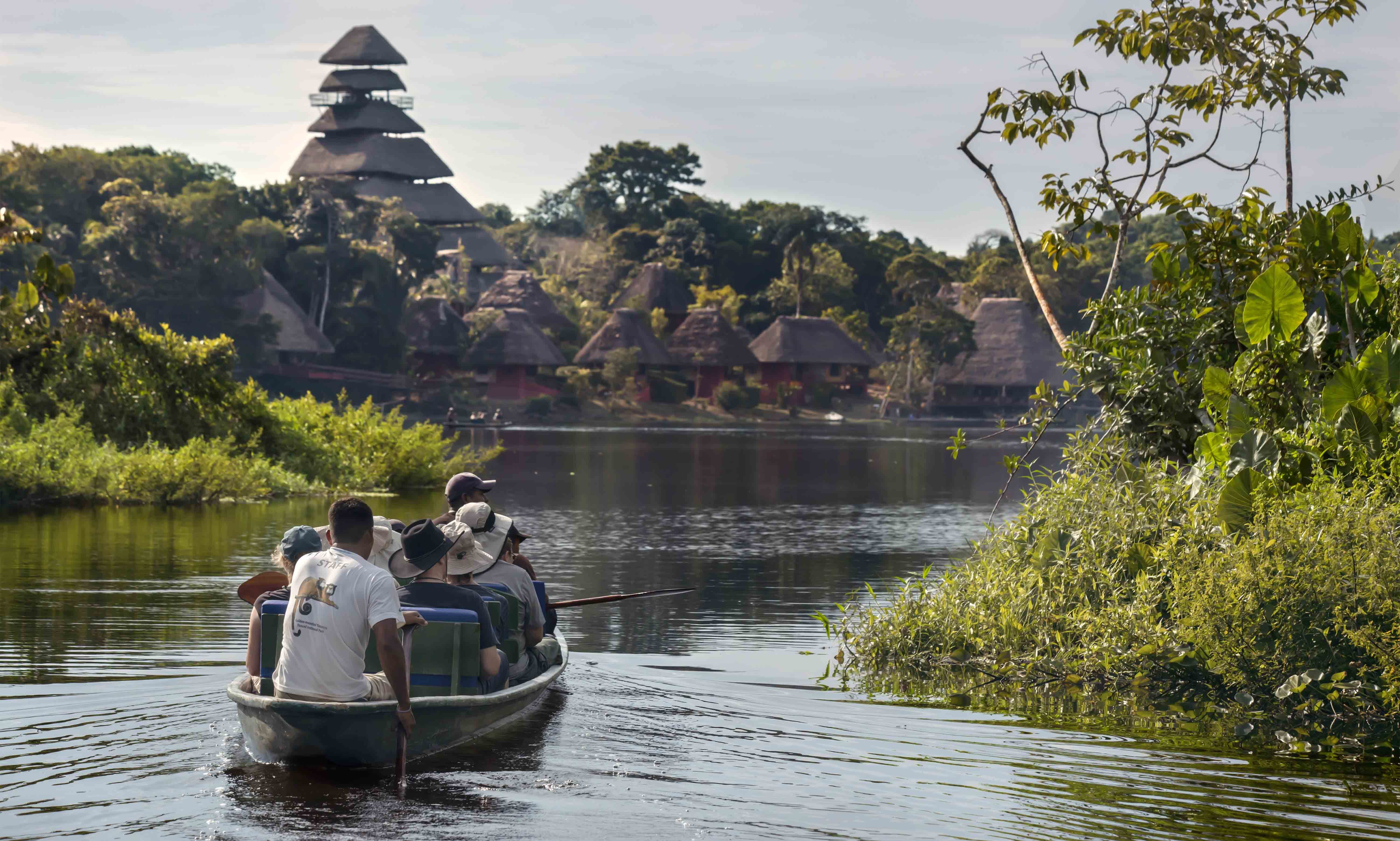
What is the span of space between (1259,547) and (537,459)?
34522 mm

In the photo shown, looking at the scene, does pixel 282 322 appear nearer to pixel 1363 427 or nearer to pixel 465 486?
pixel 465 486

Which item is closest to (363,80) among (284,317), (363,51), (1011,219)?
(363,51)

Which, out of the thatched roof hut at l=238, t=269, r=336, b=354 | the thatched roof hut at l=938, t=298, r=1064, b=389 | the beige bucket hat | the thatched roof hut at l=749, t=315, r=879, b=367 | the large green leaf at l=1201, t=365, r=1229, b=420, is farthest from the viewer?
the thatched roof hut at l=938, t=298, r=1064, b=389

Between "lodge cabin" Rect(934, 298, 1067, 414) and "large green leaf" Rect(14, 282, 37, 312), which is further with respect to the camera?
"lodge cabin" Rect(934, 298, 1067, 414)

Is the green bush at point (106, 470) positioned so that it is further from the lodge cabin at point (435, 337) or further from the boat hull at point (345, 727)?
the lodge cabin at point (435, 337)

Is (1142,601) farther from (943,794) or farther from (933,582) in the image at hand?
(933,582)

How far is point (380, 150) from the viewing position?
90938 millimetres

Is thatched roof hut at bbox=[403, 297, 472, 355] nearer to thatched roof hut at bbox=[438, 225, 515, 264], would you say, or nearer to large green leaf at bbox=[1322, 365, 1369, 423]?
thatched roof hut at bbox=[438, 225, 515, 264]

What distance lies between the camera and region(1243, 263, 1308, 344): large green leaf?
35.7 feet

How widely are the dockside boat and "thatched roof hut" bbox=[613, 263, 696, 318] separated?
240 ft

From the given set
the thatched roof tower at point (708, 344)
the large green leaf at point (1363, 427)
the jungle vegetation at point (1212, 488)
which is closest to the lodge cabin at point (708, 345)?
the thatched roof tower at point (708, 344)

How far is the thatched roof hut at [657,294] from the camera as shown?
82.0m

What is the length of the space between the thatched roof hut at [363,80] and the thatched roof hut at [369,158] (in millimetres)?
2827

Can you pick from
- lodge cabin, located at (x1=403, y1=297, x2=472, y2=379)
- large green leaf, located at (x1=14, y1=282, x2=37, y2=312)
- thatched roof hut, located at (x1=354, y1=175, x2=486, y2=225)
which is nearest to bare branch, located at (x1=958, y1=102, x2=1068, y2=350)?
large green leaf, located at (x1=14, y1=282, x2=37, y2=312)
